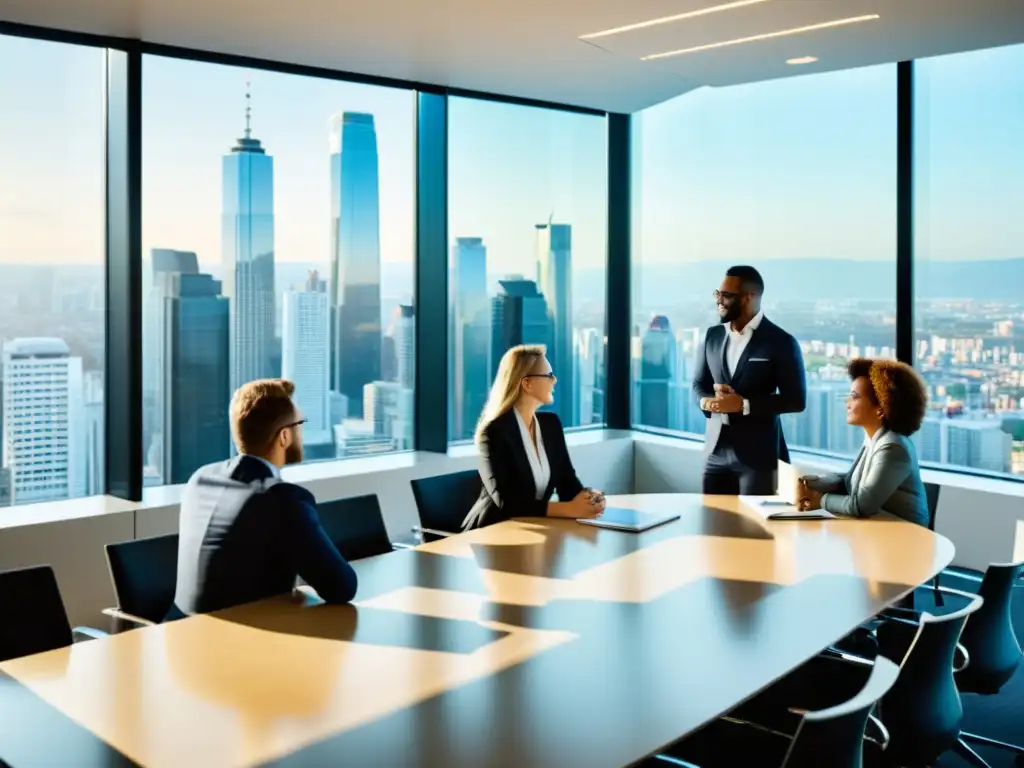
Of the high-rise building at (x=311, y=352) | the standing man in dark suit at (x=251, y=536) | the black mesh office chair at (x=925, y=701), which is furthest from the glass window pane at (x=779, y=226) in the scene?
the standing man in dark suit at (x=251, y=536)

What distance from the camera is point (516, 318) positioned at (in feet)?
27.0

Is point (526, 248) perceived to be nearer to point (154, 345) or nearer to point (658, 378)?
point (658, 378)

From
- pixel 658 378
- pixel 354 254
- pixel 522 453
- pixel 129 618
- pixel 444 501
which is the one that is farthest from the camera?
pixel 658 378

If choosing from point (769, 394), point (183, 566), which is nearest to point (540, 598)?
point (183, 566)

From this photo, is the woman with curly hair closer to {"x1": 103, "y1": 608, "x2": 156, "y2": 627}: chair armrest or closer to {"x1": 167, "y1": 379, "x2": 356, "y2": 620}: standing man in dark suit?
{"x1": 167, "y1": 379, "x2": 356, "y2": 620}: standing man in dark suit

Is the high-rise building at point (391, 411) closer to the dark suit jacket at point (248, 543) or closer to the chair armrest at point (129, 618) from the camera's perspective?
the chair armrest at point (129, 618)

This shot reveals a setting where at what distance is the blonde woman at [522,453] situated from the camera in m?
4.77

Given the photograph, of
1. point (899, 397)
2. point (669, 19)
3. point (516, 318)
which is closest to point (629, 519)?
point (899, 397)

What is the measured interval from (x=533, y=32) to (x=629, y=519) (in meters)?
2.70

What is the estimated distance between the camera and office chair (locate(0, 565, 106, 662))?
3.21 meters

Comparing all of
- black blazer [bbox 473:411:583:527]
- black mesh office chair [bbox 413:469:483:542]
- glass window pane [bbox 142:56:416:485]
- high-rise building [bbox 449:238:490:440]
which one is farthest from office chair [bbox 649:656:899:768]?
high-rise building [bbox 449:238:490:440]

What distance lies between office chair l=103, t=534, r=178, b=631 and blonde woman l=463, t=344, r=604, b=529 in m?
1.44

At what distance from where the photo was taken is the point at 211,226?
649 centimetres

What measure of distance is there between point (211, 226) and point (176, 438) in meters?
1.27
